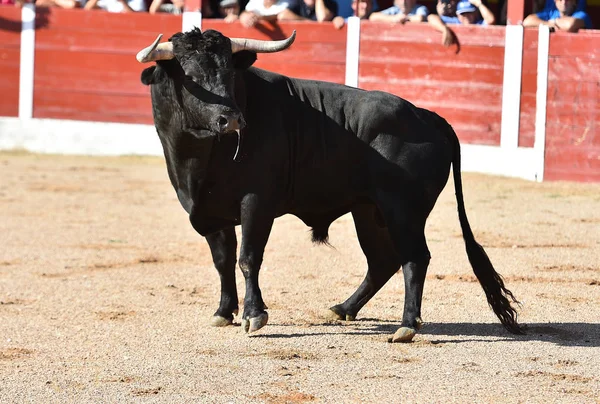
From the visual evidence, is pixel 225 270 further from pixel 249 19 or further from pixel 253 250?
pixel 249 19

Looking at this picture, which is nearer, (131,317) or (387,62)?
(131,317)

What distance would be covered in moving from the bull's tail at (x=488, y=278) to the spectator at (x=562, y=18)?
19.0ft

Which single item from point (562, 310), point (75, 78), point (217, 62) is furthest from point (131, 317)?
point (75, 78)

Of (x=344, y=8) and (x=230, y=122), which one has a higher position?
(x=230, y=122)

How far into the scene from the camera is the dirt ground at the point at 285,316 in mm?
3904

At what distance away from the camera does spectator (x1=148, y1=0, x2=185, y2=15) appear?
12.1 meters

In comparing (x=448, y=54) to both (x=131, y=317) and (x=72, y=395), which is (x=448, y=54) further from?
(x=72, y=395)

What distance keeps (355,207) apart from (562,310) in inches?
43.9

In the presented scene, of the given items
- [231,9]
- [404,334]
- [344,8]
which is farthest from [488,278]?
[344,8]

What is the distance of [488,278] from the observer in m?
4.93

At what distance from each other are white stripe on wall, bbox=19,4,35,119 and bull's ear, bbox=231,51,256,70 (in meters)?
8.49

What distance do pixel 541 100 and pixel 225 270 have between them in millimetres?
6309

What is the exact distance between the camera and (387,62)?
1134 cm

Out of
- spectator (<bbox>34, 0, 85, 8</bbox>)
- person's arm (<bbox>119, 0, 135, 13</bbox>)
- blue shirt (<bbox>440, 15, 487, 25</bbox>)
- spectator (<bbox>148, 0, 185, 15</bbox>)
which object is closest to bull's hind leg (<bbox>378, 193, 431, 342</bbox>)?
blue shirt (<bbox>440, 15, 487, 25</bbox>)
